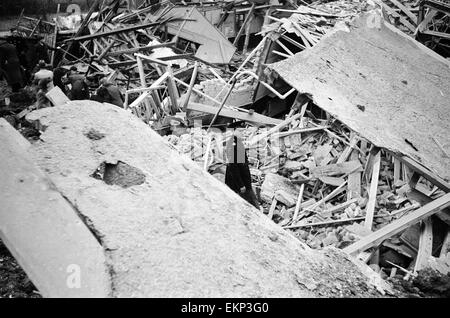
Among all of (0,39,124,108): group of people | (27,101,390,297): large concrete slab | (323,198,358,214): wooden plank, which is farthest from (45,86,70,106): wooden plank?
(0,39,124,108): group of people

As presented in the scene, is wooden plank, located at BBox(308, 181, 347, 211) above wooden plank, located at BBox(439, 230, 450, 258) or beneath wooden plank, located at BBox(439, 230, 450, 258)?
beneath

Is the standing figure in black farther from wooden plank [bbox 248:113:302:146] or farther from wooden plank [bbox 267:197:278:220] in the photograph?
wooden plank [bbox 248:113:302:146]

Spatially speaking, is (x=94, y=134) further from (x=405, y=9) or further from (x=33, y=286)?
(x=405, y=9)

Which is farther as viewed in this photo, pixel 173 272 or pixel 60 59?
pixel 60 59
